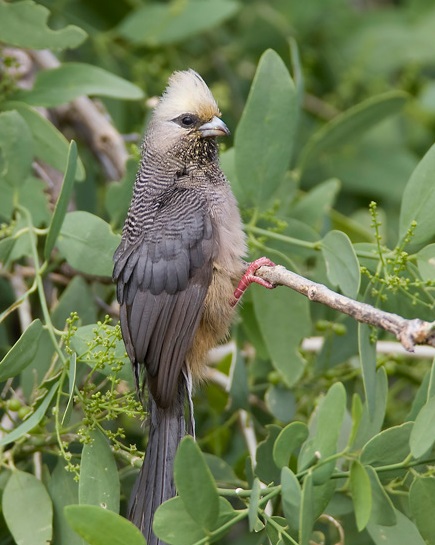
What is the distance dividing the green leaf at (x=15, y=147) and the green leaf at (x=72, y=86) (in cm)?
43

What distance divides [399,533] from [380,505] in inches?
10.9

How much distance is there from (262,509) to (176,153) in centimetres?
170

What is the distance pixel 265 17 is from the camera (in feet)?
17.7

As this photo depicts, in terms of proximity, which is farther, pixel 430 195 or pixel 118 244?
pixel 118 244

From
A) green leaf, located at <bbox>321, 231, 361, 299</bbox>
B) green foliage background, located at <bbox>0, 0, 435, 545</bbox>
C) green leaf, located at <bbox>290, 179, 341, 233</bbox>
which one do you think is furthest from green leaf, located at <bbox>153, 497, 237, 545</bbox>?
green leaf, located at <bbox>290, 179, 341, 233</bbox>

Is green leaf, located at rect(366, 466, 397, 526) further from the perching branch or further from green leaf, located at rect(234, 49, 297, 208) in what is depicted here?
green leaf, located at rect(234, 49, 297, 208)

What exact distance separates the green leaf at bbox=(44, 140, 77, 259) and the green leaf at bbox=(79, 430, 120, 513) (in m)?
0.69

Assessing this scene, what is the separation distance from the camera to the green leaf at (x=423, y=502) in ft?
9.72

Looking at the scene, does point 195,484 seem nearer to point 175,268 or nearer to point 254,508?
point 254,508

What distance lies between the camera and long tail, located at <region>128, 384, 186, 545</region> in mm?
3264

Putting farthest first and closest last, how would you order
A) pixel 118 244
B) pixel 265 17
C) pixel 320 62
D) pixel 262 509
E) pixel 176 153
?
pixel 320 62, pixel 265 17, pixel 176 153, pixel 118 244, pixel 262 509

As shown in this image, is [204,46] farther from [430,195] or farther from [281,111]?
[430,195]

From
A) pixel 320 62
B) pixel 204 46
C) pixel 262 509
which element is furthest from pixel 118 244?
pixel 320 62

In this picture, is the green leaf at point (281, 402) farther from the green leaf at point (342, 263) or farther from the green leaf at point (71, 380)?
the green leaf at point (71, 380)
